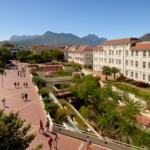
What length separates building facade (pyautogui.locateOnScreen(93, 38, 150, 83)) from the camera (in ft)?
100

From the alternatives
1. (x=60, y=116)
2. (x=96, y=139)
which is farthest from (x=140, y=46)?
(x=96, y=139)

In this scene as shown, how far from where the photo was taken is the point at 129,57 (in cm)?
3481

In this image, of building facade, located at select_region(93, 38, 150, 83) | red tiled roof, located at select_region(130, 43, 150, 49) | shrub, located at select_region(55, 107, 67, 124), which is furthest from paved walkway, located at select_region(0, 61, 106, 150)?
red tiled roof, located at select_region(130, 43, 150, 49)

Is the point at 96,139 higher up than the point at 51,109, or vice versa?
the point at 51,109

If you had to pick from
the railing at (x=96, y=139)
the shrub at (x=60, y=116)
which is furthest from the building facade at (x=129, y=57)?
the railing at (x=96, y=139)

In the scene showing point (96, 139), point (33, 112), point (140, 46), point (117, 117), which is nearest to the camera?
point (96, 139)

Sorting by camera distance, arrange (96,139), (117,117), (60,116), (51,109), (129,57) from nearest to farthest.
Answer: (96,139) → (60,116) → (51,109) → (117,117) → (129,57)

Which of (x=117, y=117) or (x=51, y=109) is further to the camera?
(x=117, y=117)

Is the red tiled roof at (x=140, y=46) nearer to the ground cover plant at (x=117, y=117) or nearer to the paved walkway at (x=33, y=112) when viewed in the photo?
the ground cover plant at (x=117, y=117)

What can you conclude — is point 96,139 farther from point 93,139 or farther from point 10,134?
point 10,134

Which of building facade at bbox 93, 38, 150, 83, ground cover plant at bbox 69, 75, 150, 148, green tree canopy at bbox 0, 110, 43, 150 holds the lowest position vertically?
ground cover plant at bbox 69, 75, 150, 148

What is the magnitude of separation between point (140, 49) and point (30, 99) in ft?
81.4

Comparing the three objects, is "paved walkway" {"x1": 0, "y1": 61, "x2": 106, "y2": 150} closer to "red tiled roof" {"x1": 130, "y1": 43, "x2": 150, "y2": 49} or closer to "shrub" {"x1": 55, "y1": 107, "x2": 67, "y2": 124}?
"shrub" {"x1": 55, "y1": 107, "x2": 67, "y2": 124}

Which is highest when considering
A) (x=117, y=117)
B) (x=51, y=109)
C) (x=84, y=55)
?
(x=84, y=55)
